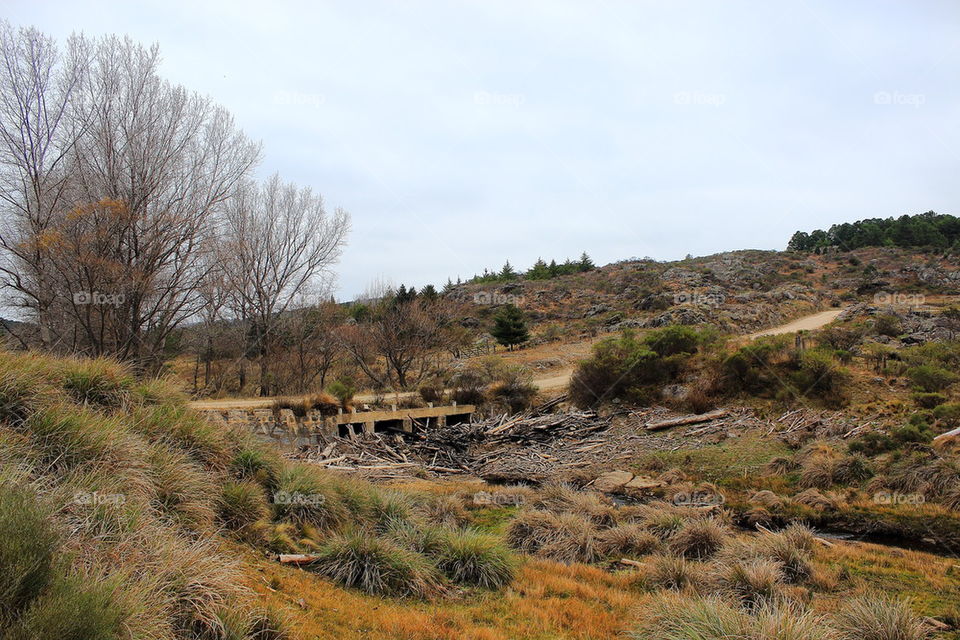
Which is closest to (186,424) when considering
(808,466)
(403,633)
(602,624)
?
(403,633)

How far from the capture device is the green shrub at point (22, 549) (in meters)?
3.64

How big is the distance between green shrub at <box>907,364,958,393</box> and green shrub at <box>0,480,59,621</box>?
2066 cm

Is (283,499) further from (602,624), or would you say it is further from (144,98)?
(144,98)

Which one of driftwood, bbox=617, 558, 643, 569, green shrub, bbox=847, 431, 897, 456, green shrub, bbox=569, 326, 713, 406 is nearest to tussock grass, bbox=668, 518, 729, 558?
driftwood, bbox=617, 558, 643, 569

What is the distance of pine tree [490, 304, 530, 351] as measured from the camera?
140 ft

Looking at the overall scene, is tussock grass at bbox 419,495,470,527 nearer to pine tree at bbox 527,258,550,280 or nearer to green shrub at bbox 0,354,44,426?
green shrub at bbox 0,354,44,426

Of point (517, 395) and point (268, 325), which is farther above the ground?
point (268, 325)

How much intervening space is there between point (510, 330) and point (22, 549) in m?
39.2

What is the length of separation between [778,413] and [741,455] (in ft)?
14.0

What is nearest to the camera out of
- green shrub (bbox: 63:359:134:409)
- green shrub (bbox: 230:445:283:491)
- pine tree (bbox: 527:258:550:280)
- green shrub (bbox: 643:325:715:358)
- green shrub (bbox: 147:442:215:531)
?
green shrub (bbox: 147:442:215:531)

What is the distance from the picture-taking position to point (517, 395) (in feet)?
82.2

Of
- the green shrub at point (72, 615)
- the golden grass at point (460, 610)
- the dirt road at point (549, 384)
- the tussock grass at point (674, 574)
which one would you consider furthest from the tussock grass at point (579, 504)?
the green shrub at point (72, 615)

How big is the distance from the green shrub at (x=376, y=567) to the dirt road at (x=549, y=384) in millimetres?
4388

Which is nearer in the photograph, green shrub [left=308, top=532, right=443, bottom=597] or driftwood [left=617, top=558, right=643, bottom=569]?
green shrub [left=308, top=532, right=443, bottom=597]
